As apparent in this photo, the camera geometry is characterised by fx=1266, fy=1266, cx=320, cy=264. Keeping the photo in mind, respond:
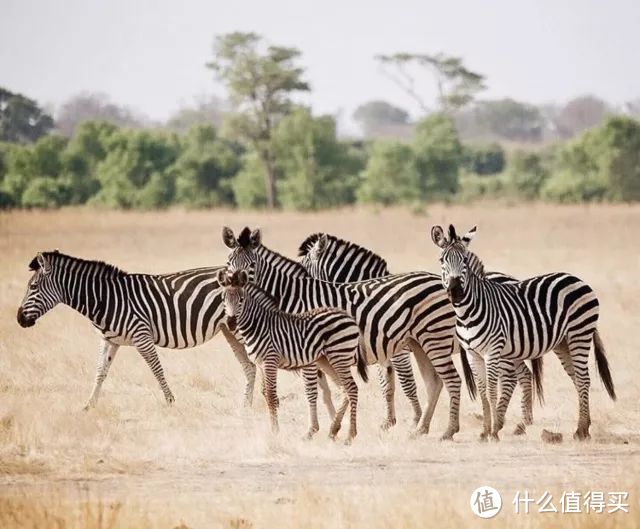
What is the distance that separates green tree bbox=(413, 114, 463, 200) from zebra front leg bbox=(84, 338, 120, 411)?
32.1 metres

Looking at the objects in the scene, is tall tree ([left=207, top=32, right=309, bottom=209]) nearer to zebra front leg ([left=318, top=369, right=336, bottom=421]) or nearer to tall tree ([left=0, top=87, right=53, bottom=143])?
tall tree ([left=0, top=87, right=53, bottom=143])

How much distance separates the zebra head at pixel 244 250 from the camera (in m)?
9.59

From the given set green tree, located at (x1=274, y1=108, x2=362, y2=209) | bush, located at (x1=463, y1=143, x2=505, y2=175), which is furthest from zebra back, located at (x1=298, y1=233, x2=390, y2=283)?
bush, located at (x1=463, y1=143, x2=505, y2=175)

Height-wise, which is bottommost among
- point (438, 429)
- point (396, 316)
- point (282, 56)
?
point (438, 429)

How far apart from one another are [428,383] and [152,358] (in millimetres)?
2356

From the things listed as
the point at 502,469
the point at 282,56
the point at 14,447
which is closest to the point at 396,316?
the point at 502,469

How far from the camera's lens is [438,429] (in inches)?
373

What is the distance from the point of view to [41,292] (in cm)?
1034

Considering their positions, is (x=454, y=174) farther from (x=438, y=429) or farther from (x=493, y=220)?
(x=438, y=429)

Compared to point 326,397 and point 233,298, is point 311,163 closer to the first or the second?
point 326,397

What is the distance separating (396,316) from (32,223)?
753 inches

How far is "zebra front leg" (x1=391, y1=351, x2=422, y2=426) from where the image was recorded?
964cm

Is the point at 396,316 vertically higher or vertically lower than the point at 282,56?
lower

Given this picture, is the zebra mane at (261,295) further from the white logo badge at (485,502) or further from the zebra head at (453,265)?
the white logo badge at (485,502)
